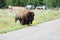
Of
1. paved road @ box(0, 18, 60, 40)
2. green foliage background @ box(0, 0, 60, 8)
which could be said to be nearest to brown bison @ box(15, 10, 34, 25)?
paved road @ box(0, 18, 60, 40)

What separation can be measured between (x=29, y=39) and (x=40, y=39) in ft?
1.78

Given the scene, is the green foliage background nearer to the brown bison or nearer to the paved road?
the brown bison

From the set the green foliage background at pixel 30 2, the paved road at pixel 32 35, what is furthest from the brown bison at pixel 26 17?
the green foliage background at pixel 30 2

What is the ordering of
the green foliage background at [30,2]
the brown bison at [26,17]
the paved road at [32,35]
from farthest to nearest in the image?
the green foliage background at [30,2] → the brown bison at [26,17] → the paved road at [32,35]

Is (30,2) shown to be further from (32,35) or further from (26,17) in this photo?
(32,35)

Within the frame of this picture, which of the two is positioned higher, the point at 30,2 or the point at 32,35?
the point at 32,35

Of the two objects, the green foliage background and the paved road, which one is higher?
the paved road

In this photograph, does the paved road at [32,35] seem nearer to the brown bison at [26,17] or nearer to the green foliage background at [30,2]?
the brown bison at [26,17]

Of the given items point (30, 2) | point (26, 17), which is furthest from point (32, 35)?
point (30, 2)

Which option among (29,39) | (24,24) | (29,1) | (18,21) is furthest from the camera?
(29,1)

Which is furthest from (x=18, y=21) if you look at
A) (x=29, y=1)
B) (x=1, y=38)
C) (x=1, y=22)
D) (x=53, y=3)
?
(x=29, y=1)

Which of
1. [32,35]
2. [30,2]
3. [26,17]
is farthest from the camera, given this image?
[30,2]

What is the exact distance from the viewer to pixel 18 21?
71.2 ft

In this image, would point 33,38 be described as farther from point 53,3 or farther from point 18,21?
point 53,3
